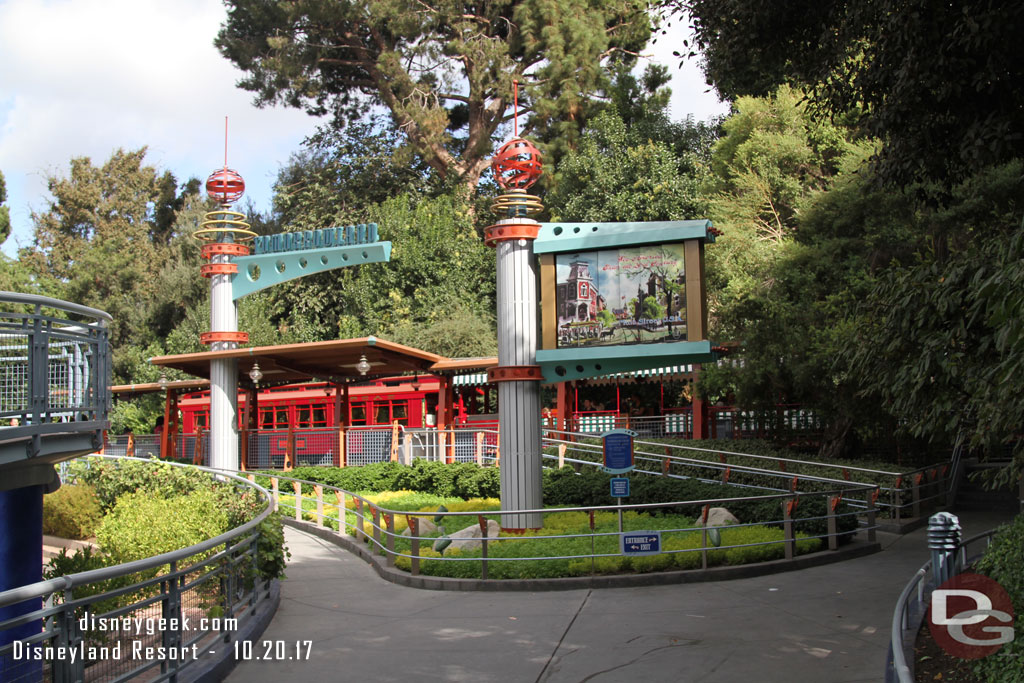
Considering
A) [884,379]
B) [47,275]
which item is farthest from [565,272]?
[47,275]

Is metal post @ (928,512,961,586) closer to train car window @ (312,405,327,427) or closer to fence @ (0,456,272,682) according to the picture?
fence @ (0,456,272,682)

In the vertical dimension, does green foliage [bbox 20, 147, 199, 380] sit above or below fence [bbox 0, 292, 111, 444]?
above

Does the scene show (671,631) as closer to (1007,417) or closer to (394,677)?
(394,677)

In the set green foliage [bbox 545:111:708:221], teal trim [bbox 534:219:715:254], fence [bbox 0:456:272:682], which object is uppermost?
green foliage [bbox 545:111:708:221]

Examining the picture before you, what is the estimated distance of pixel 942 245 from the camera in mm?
22453

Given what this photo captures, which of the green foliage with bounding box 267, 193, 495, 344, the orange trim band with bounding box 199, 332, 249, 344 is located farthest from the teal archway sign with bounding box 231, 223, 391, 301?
the green foliage with bounding box 267, 193, 495, 344

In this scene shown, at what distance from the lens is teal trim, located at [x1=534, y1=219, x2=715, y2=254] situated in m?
15.8

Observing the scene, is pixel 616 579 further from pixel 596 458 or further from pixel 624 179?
pixel 624 179

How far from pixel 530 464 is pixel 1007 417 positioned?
937 cm

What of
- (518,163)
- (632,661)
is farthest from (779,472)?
(632,661)

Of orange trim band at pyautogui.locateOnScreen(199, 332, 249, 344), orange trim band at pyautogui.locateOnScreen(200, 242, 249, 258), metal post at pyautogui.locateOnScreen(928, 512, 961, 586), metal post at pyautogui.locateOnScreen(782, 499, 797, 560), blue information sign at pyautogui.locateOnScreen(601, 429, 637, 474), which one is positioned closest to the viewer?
metal post at pyautogui.locateOnScreen(928, 512, 961, 586)

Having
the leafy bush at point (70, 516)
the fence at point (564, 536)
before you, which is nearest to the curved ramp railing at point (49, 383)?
the fence at point (564, 536)

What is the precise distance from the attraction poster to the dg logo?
25.5ft

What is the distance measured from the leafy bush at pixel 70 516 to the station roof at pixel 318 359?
707 centimetres
